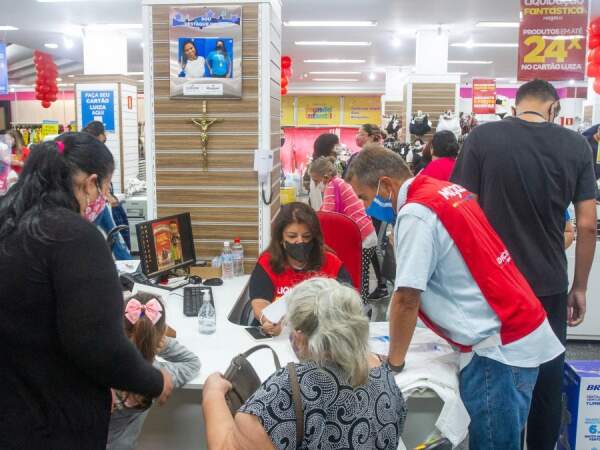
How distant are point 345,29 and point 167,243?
8.22 metres

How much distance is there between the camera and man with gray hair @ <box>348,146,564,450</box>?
2.16m

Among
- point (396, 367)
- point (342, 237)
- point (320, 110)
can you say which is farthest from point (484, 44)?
point (320, 110)

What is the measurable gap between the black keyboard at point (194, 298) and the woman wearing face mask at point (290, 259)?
314 millimetres

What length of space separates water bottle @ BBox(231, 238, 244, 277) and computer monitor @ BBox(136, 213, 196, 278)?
254 mm

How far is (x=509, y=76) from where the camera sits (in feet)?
65.9

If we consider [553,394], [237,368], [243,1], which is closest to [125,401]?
[237,368]

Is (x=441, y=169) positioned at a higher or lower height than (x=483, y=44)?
lower

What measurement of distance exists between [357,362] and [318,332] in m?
0.13

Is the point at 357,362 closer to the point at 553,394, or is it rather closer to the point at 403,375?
the point at 403,375

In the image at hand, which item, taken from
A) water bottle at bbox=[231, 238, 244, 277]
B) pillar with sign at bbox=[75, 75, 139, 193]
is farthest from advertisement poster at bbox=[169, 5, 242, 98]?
pillar with sign at bbox=[75, 75, 139, 193]

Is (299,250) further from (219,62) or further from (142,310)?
(219,62)

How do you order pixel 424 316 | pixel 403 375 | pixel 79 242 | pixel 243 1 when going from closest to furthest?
pixel 79 242
pixel 424 316
pixel 403 375
pixel 243 1

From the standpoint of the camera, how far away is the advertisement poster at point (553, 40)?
5.88 m

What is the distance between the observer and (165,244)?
12.9ft
